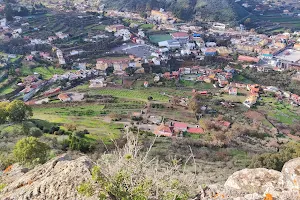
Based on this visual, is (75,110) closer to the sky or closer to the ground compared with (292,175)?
closer to the ground

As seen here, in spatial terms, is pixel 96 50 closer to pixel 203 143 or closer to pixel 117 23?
pixel 117 23

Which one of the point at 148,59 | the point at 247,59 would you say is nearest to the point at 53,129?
the point at 148,59

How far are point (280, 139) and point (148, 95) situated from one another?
50.4ft

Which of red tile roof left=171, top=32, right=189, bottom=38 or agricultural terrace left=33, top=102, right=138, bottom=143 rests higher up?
red tile roof left=171, top=32, right=189, bottom=38

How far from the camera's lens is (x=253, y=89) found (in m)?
38.6

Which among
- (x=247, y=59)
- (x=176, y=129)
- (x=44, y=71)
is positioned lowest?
(x=176, y=129)

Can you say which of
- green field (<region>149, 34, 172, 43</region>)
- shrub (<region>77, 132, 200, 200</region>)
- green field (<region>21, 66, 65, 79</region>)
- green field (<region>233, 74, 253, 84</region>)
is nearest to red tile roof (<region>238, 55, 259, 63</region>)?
green field (<region>233, 74, 253, 84</region>)

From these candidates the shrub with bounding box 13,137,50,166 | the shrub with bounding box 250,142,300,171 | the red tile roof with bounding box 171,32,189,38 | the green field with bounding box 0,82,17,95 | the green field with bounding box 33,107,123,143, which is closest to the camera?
the shrub with bounding box 13,137,50,166

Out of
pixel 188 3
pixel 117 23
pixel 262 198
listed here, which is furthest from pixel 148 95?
pixel 188 3

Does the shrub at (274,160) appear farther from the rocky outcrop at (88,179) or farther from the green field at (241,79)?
the green field at (241,79)

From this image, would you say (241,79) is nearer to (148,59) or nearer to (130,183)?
(148,59)

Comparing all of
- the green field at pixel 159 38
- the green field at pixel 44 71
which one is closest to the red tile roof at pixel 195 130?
the green field at pixel 44 71

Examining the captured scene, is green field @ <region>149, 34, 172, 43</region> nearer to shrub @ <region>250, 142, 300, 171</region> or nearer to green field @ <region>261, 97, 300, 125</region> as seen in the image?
green field @ <region>261, 97, 300, 125</region>

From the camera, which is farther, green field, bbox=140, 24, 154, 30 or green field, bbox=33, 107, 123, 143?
green field, bbox=140, 24, 154, 30
